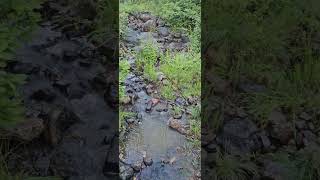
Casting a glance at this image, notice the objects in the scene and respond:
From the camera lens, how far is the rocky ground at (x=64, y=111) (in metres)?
2.96

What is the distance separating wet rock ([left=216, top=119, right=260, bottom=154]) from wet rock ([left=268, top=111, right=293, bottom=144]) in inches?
4.9

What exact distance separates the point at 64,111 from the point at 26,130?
36 cm

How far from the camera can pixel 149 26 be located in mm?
4395

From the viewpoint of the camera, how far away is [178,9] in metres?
4.50

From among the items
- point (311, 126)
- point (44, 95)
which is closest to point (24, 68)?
point (44, 95)

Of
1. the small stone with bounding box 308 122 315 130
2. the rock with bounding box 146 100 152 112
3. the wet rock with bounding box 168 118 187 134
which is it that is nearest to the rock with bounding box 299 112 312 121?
the small stone with bounding box 308 122 315 130

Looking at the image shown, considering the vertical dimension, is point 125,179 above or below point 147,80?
below

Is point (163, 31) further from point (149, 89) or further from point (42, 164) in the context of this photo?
point (42, 164)

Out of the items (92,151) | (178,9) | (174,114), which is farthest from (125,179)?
(178,9)

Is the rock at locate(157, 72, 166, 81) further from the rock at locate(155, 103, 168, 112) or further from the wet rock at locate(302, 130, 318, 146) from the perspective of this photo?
the wet rock at locate(302, 130, 318, 146)

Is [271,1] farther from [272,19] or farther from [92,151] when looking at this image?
[92,151]

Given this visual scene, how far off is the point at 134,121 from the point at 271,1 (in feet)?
5.93

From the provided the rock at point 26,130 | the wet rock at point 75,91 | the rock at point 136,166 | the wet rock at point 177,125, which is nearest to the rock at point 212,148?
the wet rock at point 177,125

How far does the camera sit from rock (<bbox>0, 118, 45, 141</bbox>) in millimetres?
2941
